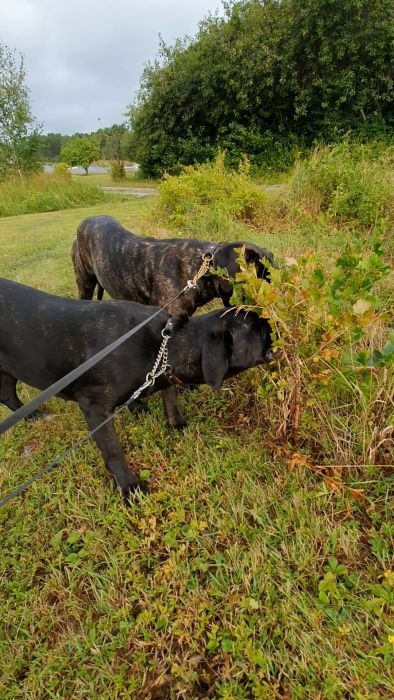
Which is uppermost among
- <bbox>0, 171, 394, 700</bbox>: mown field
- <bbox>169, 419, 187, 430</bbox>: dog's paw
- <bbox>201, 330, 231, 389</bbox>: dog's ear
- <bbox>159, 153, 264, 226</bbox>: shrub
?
<bbox>159, 153, 264, 226</bbox>: shrub

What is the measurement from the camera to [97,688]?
1677 mm

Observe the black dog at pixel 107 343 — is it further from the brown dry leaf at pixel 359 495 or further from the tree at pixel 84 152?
the tree at pixel 84 152

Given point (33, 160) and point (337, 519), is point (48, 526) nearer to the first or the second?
point (337, 519)

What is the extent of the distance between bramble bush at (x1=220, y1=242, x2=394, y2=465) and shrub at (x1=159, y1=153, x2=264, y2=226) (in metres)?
Answer: 4.67

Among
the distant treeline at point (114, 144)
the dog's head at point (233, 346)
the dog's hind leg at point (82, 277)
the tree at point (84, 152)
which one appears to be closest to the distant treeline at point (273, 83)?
the distant treeline at point (114, 144)

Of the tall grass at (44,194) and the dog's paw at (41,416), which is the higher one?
the tall grass at (44,194)

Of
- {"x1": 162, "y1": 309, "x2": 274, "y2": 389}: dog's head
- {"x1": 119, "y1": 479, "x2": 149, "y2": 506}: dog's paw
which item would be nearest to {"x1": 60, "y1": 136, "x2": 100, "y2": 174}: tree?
{"x1": 162, "y1": 309, "x2": 274, "y2": 389}: dog's head

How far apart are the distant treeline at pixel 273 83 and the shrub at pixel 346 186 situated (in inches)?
401

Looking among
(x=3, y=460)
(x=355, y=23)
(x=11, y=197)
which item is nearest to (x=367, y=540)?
(x=3, y=460)

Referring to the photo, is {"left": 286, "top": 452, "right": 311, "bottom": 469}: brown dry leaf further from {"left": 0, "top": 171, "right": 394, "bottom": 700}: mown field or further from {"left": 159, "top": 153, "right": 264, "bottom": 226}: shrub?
{"left": 159, "top": 153, "right": 264, "bottom": 226}: shrub

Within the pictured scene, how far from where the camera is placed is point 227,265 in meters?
3.38

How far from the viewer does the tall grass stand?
16559 mm

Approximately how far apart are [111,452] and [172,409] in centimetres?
62

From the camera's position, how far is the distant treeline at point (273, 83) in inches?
642
